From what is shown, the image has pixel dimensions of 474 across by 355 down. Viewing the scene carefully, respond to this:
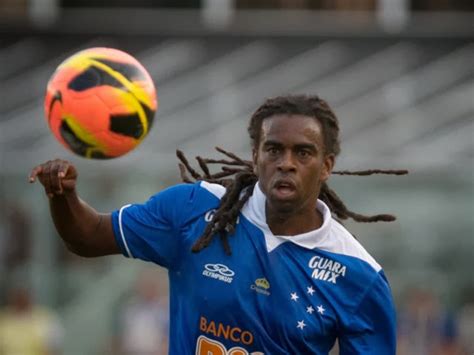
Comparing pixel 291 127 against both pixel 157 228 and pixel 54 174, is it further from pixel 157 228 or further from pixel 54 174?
pixel 54 174

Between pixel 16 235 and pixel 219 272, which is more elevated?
pixel 219 272

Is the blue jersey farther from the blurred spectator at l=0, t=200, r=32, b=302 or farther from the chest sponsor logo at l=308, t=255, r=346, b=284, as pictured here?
the blurred spectator at l=0, t=200, r=32, b=302

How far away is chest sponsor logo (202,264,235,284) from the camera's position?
576 cm

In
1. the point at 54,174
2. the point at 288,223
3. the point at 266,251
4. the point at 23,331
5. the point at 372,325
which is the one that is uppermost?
the point at 54,174

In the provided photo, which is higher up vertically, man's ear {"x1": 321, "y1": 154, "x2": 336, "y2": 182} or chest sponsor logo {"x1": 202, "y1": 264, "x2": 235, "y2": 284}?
man's ear {"x1": 321, "y1": 154, "x2": 336, "y2": 182}

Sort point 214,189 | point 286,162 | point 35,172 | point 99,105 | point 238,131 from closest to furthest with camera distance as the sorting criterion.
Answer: point 35,172 → point 286,162 → point 99,105 → point 214,189 → point 238,131

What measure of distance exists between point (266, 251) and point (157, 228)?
525 mm

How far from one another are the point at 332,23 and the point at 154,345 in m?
6.81

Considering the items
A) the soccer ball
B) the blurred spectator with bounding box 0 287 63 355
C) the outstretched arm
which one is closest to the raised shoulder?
the soccer ball

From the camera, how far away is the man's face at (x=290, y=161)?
18.6 ft

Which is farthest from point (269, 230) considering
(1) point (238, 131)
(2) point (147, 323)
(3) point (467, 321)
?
(1) point (238, 131)

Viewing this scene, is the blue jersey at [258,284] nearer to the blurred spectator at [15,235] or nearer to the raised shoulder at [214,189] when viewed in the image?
the raised shoulder at [214,189]

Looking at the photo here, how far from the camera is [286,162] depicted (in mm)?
5652

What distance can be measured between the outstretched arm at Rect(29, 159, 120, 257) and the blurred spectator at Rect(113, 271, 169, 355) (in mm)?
7683
